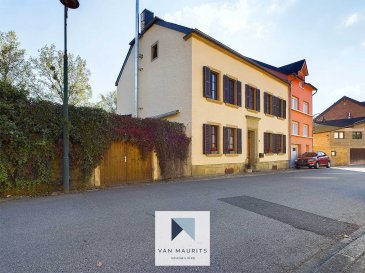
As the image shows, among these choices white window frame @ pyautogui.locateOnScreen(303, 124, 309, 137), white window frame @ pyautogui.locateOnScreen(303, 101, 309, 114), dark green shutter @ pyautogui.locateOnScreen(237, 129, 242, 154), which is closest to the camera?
dark green shutter @ pyautogui.locateOnScreen(237, 129, 242, 154)

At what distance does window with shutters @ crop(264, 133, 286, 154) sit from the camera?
19.4m

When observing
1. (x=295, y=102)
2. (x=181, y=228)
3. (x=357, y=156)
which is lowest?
(x=357, y=156)

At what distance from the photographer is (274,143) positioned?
20.4 metres

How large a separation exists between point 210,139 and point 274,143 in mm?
8710

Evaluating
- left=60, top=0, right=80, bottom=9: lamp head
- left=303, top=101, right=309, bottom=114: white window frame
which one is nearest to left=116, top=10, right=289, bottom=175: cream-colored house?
left=303, top=101, right=309, bottom=114: white window frame

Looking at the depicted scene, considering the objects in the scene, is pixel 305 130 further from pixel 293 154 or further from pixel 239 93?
pixel 239 93

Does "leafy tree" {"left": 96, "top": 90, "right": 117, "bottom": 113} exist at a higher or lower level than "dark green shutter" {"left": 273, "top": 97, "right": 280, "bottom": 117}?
higher

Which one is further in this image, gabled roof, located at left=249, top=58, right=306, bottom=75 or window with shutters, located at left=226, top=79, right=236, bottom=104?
gabled roof, located at left=249, top=58, right=306, bottom=75

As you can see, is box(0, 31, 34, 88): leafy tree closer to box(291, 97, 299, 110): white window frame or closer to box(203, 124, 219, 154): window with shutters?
box(203, 124, 219, 154): window with shutters

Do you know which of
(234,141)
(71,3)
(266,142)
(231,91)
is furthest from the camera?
(266,142)

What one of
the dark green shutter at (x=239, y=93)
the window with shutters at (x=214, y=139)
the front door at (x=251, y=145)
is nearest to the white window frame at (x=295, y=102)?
the front door at (x=251, y=145)

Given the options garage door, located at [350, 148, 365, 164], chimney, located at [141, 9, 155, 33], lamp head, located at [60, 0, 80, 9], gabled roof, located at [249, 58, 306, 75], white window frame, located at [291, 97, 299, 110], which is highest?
chimney, located at [141, 9, 155, 33]

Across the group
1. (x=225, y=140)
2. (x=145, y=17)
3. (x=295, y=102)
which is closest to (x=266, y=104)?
(x=295, y=102)

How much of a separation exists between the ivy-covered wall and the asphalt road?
3.86 feet
